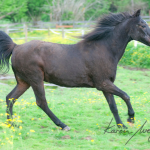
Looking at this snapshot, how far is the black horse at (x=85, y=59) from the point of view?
186 inches

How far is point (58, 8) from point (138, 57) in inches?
900

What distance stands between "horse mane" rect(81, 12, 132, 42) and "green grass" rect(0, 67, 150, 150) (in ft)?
5.82

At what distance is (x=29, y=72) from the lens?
4781 millimetres

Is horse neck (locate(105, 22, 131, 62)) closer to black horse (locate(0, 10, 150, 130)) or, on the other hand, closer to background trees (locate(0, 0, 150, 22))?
black horse (locate(0, 10, 150, 130))

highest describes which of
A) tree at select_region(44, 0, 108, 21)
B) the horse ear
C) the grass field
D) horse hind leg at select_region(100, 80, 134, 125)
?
the horse ear

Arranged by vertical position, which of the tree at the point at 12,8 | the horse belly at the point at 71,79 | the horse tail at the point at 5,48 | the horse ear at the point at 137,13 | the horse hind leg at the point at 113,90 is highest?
the horse ear at the point at 137,13

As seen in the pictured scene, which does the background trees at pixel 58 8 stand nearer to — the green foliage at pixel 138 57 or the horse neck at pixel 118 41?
the green foliage at pixel 138 57

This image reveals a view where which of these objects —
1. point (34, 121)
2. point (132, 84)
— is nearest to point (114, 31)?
point (34, 121)

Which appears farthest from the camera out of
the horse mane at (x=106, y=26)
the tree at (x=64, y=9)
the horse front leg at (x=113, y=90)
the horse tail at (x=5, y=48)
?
the tree at (x=64, y=9)

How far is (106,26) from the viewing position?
196 inches

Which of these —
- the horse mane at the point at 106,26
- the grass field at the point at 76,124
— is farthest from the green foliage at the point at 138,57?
the horse mane at the point at 106,26

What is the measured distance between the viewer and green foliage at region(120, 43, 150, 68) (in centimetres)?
1273

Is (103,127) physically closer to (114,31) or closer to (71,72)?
(71,72)

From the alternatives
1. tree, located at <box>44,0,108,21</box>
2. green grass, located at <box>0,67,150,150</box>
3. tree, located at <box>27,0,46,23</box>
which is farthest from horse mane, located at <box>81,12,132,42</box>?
tree, located at <box>44,0,108,21</box>
